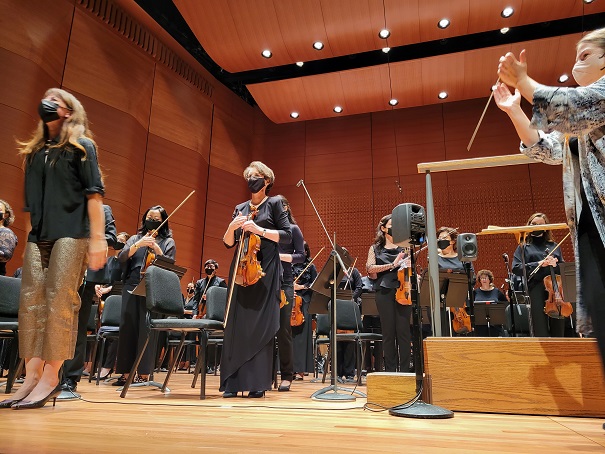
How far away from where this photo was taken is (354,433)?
1.52 metres

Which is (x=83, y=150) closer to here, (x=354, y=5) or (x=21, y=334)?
(x=21, y=334)

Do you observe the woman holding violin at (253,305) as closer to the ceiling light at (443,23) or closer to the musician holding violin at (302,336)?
the musician holding violin at (302,336)

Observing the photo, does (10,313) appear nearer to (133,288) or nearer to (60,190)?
(133,288)

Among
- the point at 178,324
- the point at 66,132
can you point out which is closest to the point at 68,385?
the point at 178,324

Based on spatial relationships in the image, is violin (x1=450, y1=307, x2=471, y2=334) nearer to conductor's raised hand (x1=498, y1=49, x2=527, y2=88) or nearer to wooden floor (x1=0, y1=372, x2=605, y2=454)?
wooden floor (x1=0, y1=372, x2=605, y2=454)

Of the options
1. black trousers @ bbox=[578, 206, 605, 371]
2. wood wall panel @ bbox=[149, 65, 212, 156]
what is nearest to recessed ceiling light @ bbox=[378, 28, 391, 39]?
wood wall panel @ bbox=[149, 65, 212, 156]

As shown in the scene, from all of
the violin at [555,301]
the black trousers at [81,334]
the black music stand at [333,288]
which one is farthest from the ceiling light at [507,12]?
the black trousers at [81,334]

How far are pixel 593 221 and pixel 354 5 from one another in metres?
5.96

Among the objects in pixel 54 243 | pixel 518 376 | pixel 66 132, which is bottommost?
pixel 518 376

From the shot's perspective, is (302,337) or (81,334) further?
(302,337)

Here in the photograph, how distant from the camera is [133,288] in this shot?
3.87 metres

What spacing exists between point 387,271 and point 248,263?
1418 millimetres

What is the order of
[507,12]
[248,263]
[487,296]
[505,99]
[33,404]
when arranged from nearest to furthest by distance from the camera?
1. [505,99]
2. [33,404]
3. [248,263]
4. [487,296]
5. [507,12]

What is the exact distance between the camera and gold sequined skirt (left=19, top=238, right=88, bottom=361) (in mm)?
2061
